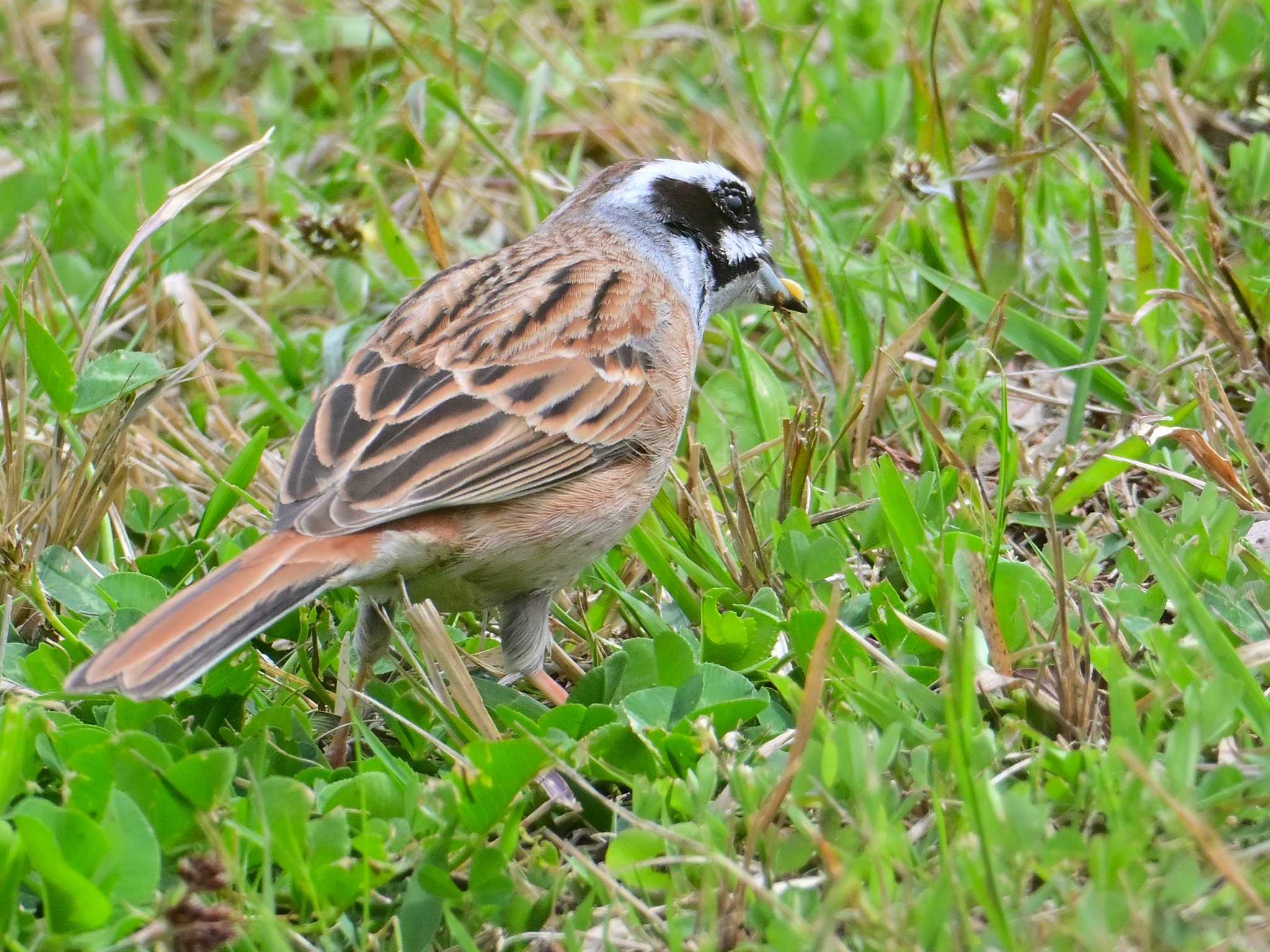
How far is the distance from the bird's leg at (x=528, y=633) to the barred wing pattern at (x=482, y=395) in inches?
12.8

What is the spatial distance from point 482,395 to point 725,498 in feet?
2.60

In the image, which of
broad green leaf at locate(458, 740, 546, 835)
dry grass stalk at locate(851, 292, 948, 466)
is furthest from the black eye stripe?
broad green leaf at locate(458, 740, 546, 835)

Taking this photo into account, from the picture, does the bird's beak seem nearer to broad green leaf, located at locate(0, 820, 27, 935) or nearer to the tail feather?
the tail feather

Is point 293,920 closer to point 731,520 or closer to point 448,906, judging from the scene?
point 448,906

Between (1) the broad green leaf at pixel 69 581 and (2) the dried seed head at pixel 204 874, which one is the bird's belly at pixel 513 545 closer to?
(1) the broad green leaf at pixel 69 581

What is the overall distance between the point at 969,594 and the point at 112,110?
17.7ft

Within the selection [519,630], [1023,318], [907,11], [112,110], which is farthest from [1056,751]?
[112,110]

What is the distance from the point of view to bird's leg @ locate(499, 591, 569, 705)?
14.9ft

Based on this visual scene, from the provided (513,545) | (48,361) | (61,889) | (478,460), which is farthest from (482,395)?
(61,889)

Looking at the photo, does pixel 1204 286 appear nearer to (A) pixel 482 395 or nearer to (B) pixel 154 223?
(A) pixel 482 395

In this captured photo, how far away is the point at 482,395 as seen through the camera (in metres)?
4.53

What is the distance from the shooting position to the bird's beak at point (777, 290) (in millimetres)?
5641

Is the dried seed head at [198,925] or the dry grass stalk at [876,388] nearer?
the dried seed head at [198,925]

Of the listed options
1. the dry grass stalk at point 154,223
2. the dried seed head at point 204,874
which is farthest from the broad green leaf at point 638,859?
the dry grass stalk at point 154,223
